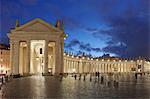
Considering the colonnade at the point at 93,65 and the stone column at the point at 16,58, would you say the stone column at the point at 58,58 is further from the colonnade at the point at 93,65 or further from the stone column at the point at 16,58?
the colonnade at the point at 93,65

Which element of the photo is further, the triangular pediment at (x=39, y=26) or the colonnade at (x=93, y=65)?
the colonnade at (x=93, y=65)

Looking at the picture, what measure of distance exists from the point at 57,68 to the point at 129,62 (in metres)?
110

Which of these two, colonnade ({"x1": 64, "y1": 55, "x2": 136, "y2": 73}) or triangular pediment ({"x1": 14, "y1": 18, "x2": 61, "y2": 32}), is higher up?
triangular pediment ({"x1": 14, "y1": 18, "x2": 61, "y2": 32})

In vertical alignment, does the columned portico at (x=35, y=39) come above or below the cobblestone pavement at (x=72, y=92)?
above

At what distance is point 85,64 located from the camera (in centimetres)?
13812

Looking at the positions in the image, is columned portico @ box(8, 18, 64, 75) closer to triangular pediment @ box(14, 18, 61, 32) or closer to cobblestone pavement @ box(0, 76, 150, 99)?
triangular pediment @ box(14, 18, 61, 32)

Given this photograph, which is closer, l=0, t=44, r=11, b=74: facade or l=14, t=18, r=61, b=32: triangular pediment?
l=14, t=18, r=61, b=32: triangular pediment

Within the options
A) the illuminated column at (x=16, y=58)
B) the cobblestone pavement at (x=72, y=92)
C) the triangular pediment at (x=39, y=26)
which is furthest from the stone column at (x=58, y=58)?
the cobblestone pavement at (x=72, y=92)

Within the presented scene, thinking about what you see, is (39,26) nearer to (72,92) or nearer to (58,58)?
(58,58)

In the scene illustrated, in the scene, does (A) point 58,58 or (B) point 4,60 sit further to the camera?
(B) point 4,60

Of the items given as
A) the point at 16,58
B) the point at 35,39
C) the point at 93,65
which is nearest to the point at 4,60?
the point at 16,58

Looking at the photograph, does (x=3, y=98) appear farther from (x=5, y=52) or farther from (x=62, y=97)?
(x=5, y=52)

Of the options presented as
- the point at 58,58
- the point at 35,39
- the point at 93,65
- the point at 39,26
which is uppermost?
the point at 39,26

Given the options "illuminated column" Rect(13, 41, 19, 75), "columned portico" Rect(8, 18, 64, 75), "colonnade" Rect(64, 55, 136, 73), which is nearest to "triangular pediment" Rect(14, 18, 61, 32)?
"columned portico" Rect(8, 18, 64, 75)
